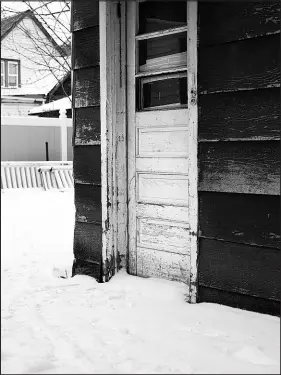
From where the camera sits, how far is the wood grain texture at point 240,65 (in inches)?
113

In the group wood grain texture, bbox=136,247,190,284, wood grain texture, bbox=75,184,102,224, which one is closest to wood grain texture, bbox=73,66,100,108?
wood grain texture, bbox=75,184,102,224

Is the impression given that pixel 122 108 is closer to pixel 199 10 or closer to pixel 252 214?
pixel 199 10

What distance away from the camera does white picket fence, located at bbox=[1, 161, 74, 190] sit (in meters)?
10.5

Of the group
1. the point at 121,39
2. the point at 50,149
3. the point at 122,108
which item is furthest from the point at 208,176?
the point at 50,149

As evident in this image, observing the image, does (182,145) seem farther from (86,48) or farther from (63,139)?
(63,139)

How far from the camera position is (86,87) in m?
4.01

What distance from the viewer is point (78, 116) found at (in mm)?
4105

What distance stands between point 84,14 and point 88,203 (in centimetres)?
162

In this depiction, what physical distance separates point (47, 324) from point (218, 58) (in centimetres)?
208

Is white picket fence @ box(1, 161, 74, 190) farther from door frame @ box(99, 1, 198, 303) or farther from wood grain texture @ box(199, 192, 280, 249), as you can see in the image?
wood grain texture @ box(199, 192, 280, 249)

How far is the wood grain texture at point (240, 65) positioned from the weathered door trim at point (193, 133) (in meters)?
0.06

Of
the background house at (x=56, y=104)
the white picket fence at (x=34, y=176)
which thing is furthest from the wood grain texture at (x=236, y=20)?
the background house at (x=56, y=104)

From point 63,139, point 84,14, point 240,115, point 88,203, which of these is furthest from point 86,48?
point 63,139

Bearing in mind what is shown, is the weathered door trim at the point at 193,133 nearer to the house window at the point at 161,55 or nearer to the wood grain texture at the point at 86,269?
the house window at the point at 161,55
